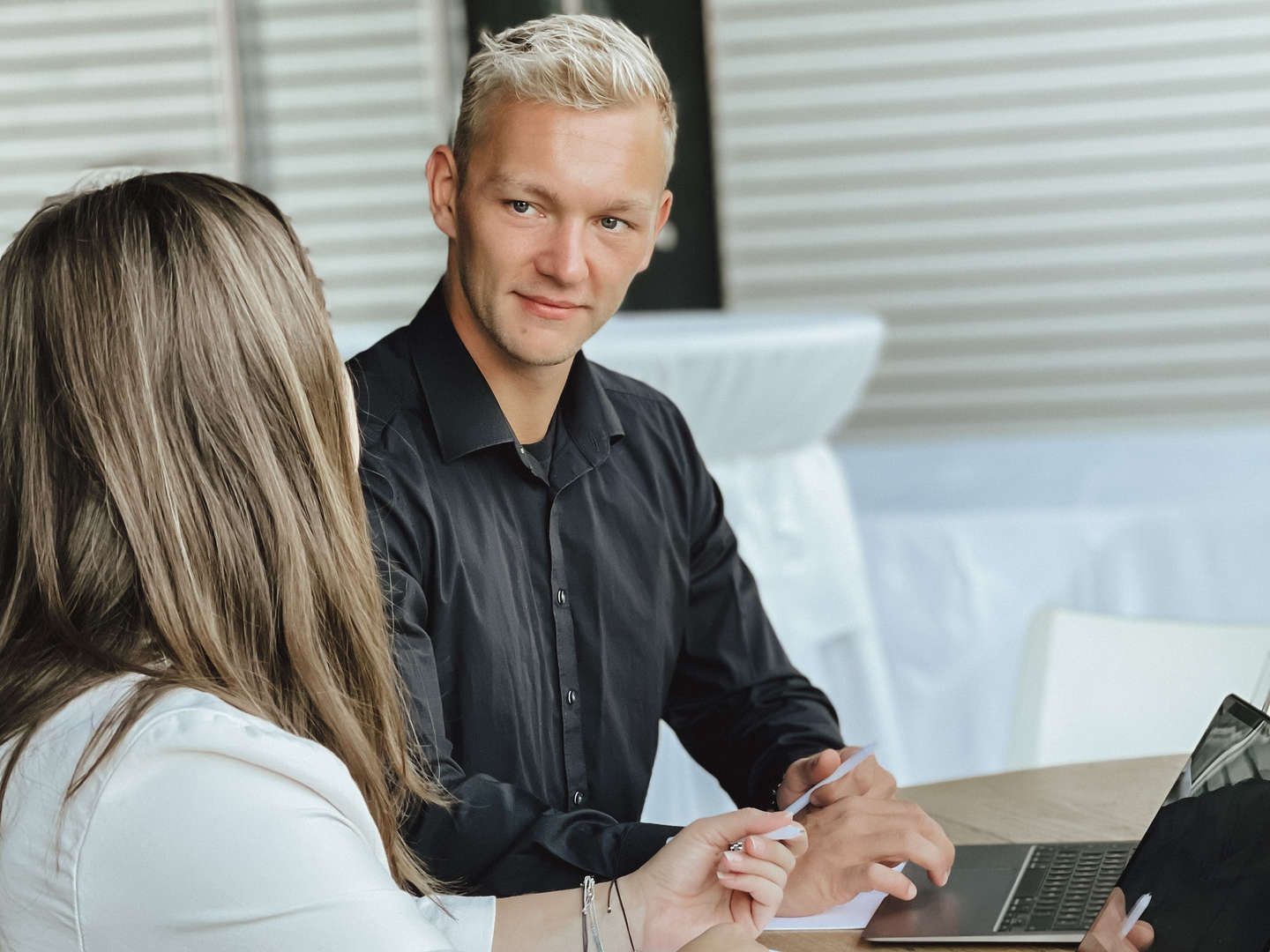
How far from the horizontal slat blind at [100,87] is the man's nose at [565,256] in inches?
114

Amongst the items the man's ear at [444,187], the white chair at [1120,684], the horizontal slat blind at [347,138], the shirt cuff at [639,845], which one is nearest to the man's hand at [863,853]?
the shirt cuff at [639,845]

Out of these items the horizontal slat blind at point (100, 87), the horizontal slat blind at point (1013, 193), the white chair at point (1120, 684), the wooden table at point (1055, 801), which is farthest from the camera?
the horizontal slat blind at point (100, 87)

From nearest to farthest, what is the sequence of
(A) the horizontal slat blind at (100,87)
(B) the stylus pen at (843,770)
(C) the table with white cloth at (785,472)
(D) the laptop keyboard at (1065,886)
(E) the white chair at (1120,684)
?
(D) the laptop keyboard at (1065,886), (B) the stylus pen at (843,770), (E) the white chair at (1120,684), (C) the table with white cloth at (785,472), (A) the horizontal slat blind at (100,87)

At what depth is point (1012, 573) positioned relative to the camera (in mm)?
2676

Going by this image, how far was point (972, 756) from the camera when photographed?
2725 millimetres

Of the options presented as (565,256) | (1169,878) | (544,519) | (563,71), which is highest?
(563,71)

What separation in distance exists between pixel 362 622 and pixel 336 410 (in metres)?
0.13

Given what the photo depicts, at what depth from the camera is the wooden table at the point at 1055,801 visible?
125cm

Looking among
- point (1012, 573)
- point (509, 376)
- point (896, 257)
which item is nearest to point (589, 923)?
point (509, 376)

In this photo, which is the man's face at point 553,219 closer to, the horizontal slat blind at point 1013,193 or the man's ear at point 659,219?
the man's ear at point 659,219

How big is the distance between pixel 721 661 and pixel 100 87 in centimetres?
310

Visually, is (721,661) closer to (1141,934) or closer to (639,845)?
(639,845)

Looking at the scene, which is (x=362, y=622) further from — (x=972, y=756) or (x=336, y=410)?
→ (x=972, y=756)

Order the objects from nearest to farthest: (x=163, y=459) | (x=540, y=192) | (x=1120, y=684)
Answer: (x=163, y=459) < (x=540, y=192) < (x=1120, y=684)
